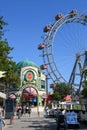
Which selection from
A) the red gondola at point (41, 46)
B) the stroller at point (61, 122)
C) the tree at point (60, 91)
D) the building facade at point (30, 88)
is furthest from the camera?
the building facade at point (30, 88)

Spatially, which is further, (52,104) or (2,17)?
(52,104)

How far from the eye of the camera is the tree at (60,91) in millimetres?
94812

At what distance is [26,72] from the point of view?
321 ft

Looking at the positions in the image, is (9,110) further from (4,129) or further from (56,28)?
(56,28)

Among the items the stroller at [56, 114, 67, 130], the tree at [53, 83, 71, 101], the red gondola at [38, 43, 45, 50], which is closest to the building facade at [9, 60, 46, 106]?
the tree at [53, 83, 71, 101]

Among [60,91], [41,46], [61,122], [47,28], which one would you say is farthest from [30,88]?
[61,122]

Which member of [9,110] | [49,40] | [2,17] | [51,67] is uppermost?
[49,40]

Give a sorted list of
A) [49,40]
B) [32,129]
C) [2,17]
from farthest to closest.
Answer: [49,40] → [32,129] → [2,17]

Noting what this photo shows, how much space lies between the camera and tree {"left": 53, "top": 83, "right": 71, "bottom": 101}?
94812mm

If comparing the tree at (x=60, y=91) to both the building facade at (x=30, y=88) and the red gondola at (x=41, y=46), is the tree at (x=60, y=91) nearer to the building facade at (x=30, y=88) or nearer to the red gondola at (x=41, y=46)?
the building facade at (x=30, y=88)

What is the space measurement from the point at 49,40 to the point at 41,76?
22.5m

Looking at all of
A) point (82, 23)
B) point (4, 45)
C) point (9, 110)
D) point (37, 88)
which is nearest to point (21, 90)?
point (37, 88)

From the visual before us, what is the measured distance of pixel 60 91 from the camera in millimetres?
97250

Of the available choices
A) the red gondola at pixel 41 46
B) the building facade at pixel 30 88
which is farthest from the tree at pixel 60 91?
the red gondola at pixel 41 46
